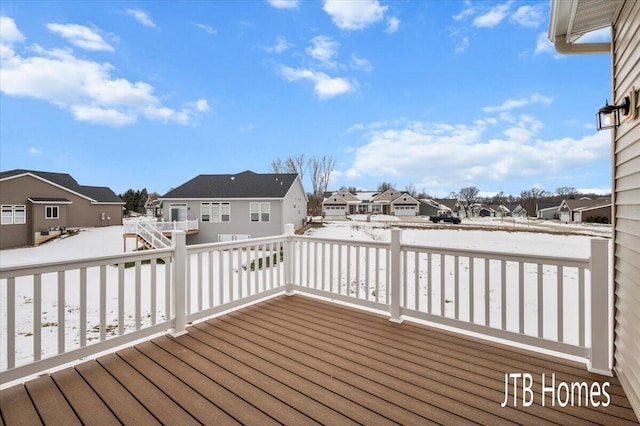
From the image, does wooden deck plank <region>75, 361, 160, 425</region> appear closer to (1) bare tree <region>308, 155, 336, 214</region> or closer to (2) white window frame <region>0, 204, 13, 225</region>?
(2) white window frame <region>0, 204, 13, 225</region>

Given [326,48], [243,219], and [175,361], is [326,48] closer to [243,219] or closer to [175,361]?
[243,219]

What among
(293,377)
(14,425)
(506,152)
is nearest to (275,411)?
(293,377)

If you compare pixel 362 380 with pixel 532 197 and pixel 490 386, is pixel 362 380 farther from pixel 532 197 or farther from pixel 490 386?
pixel 532 197

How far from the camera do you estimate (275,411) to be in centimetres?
170

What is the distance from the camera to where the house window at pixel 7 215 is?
640 inches

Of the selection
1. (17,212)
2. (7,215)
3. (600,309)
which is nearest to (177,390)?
(600,309)

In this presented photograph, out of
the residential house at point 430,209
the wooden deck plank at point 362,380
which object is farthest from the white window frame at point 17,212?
the residential house at point 430,209

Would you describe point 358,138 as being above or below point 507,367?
above

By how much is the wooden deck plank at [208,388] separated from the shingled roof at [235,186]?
14.3m

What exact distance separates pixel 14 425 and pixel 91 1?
39.1ft

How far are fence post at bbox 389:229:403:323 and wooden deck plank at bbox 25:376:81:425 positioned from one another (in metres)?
2.63

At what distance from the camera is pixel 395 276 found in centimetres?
311

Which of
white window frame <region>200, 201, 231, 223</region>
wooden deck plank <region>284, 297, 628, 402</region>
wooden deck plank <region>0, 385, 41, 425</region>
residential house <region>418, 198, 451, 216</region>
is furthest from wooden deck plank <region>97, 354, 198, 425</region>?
residential house <region>418, 198, 451, 216</region>

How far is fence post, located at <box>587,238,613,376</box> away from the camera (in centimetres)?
211
